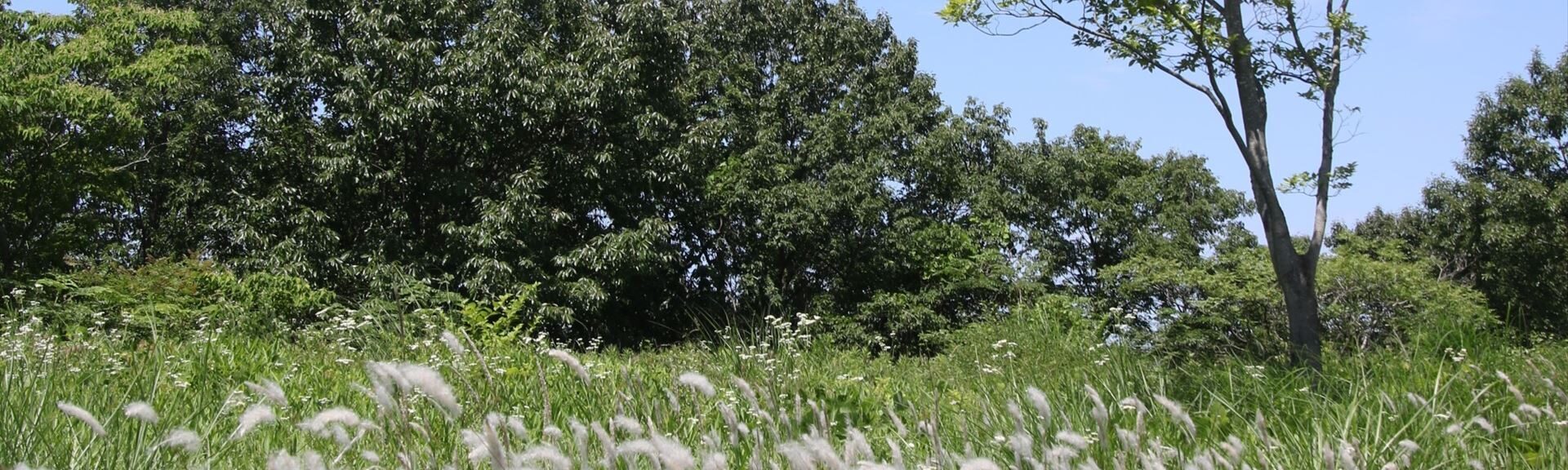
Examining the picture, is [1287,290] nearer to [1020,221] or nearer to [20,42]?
[1020,221]

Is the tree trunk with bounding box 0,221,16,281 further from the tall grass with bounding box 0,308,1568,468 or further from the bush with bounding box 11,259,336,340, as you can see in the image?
the tall grass with bounding box 0,308,1568,468

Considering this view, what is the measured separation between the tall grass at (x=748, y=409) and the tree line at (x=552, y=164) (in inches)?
328

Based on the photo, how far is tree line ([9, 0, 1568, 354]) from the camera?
1700 centimetres

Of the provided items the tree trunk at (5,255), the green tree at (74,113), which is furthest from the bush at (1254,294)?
the tree trunk at (5,255)

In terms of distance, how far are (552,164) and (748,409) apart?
594 inches

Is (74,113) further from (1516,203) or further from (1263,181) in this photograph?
(1516,203)

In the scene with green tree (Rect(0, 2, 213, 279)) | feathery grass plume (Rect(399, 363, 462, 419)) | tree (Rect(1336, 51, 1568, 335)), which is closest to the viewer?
feathery grass plume (Rect(399, 363, 462, 419))

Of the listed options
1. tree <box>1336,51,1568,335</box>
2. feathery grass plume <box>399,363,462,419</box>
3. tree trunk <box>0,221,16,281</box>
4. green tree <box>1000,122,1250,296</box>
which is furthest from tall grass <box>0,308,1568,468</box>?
tree <box>1336,51,1568,335</box>

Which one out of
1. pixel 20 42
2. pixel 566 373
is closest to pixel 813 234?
pixel 20 42

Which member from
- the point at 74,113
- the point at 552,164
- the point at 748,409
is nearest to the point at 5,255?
the point at 74,113

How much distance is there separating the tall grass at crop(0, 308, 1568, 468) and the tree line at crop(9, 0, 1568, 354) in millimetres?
8326

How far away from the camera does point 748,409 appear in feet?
13.3

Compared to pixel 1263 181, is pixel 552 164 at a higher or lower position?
higher

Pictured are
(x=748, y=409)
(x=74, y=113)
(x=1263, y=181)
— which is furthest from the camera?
(x=74, y=113)
